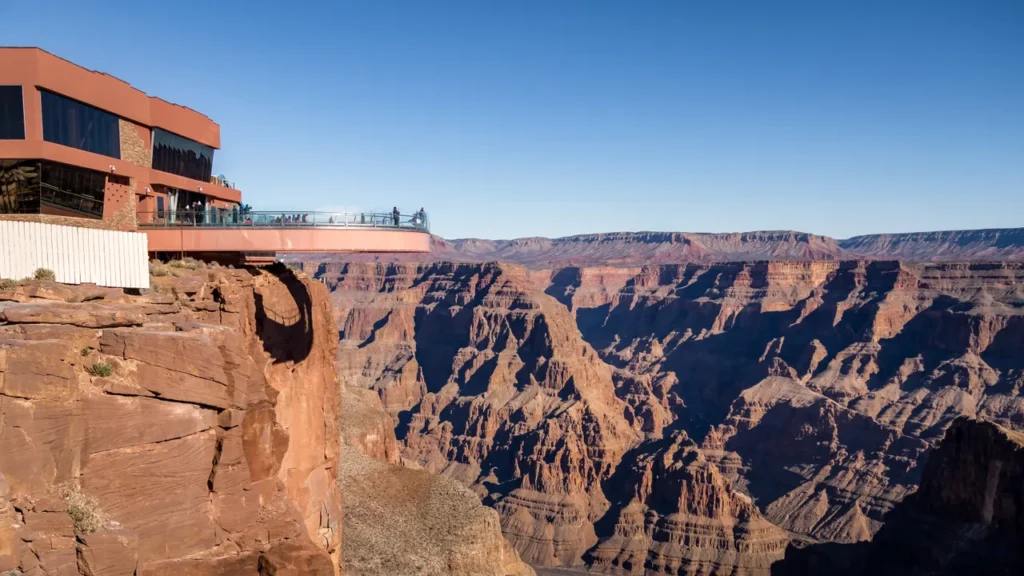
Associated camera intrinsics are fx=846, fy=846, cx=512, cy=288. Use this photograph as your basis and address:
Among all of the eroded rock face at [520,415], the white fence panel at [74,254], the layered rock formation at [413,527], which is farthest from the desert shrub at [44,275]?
the eroded rock face at [520,415]

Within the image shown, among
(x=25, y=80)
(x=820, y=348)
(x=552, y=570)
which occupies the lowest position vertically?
(x=552, y=570)

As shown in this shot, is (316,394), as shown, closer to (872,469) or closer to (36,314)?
(36,314)

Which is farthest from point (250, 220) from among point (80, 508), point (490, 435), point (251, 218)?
point (490, 435)

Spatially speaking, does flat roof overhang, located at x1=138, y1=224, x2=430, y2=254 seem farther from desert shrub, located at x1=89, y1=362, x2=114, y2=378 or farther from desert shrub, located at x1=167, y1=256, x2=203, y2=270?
desert shrub, located at x1=89, y1=362, x2=114, y2=378

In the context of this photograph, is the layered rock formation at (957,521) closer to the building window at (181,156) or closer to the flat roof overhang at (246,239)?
the flat roof overhang at (246,239)

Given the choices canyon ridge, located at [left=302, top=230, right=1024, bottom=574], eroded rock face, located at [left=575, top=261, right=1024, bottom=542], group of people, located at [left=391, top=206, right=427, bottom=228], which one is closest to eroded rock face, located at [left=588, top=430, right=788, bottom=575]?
canyon ridge, located at [left=302, top=230, right=1024, bottom=574]

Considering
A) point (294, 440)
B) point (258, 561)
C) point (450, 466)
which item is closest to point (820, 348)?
point (450, 466)
